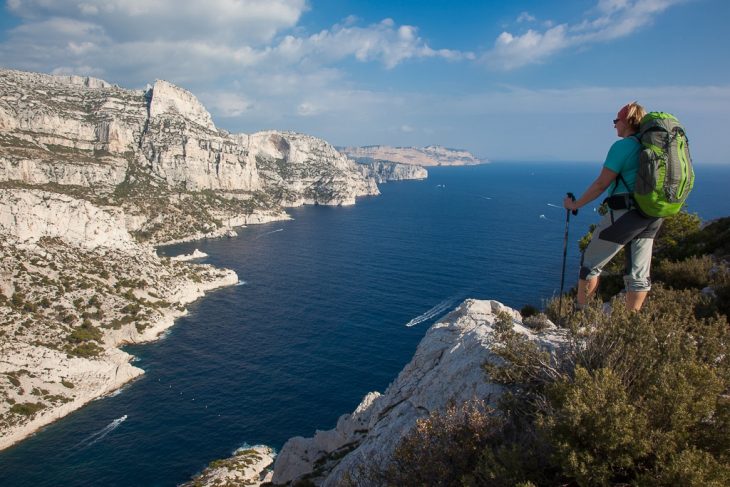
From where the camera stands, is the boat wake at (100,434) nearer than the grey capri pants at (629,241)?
No

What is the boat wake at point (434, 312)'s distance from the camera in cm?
6172

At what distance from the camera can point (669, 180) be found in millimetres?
5891

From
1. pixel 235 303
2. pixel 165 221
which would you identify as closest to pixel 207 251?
pixel 165 221

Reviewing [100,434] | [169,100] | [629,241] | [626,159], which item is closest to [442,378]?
[629,241]

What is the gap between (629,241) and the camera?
6879mm

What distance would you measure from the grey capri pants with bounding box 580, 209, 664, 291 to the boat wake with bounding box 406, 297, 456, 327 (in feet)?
180

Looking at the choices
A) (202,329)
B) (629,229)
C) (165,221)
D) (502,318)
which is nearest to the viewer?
(629,229)

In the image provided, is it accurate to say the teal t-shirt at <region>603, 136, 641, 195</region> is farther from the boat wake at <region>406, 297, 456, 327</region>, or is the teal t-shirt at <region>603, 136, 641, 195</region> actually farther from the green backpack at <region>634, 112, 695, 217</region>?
the boat wake at <region>406, 297, 456, 327</region>

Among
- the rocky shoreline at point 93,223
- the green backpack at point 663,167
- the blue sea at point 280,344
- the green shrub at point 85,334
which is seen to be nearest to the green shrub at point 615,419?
the green backpack at point 663,167

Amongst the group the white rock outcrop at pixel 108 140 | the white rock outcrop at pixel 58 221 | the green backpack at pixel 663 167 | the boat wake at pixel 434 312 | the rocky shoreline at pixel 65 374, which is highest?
the white rock outcrop at pixel 108 140

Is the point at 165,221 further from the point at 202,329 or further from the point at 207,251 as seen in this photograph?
the point at 202,329

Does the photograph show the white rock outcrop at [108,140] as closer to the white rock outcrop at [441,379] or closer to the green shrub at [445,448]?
the white rock outcrop at [441,379]

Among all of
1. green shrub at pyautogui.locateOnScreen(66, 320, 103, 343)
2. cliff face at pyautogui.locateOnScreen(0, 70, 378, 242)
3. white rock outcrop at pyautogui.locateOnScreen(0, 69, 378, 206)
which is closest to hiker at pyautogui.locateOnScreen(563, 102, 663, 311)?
green shrub at pyautogui.locateOnScreen(66, 320, 103, 343)

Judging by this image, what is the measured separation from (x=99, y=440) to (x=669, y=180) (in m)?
50.1
